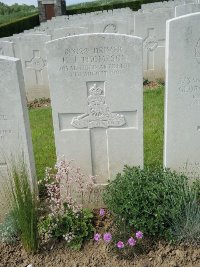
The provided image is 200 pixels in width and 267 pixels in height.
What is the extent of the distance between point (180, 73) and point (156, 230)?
5.06 ft

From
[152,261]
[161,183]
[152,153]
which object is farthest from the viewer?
[152,153]

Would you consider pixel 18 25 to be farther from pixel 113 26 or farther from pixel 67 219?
pixel 67 219

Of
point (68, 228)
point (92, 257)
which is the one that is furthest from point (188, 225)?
point (68, 228)

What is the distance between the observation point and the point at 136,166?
409cm

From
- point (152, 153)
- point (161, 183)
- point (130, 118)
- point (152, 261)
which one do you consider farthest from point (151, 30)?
point (152, 261)

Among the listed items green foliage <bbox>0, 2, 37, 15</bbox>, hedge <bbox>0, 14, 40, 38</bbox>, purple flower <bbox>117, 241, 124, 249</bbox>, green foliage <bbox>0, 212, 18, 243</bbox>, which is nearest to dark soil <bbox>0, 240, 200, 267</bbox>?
green foliage <bbox>0, 212, 18, 243</bbox>

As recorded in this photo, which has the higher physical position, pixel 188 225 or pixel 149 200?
pixel 149 200

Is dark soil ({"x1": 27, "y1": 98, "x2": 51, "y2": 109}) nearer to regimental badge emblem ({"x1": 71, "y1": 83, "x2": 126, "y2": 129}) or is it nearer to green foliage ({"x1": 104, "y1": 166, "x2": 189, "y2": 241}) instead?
regimental badge emblem ({"x1": 71, "y1": 83, "x2": 126, "y2": 129})

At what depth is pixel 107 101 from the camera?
3852mm

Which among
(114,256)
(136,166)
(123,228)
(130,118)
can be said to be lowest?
(114,256)

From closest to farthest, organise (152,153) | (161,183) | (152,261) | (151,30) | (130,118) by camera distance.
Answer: (152,261)
(161,183)
(130,118)
(152,153)
(151,30)

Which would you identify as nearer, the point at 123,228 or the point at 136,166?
the point at 123,228

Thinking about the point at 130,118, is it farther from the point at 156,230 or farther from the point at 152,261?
the point at 152,261

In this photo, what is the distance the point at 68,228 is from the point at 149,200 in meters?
0.86
